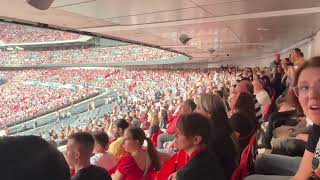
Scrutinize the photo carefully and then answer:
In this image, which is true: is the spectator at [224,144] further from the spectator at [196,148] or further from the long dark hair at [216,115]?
the spectator at [196,148]

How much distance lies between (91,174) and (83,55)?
3431 centimetres

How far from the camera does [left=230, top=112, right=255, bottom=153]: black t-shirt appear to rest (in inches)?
126

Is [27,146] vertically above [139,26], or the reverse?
[139,26]

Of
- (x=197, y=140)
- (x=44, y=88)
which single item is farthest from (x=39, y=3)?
(x=44, y=88)

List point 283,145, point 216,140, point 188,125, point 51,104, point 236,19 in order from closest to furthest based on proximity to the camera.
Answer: point 188,125 < point 216,140 < point 283,145 < point 236,19 < point 51,104

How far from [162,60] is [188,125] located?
24903 mm

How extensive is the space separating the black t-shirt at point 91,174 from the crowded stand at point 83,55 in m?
24.8

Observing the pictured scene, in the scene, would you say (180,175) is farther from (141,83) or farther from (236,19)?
(141,83)

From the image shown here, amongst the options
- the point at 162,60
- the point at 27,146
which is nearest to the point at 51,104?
the point at 162,60

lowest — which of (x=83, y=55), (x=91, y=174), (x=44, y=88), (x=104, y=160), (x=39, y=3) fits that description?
(x=44, y=88)

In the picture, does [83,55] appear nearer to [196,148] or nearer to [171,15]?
[171,15]

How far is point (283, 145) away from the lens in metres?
3.14

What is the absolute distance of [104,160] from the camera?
12.5 ft

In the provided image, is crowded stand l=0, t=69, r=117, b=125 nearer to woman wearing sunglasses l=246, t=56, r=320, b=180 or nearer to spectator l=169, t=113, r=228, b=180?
spectator l=169, t=113, r=228, b=180
